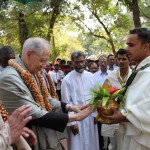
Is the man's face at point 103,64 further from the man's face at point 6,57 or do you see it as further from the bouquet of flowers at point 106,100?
the bouquet of flowers at point 106,100

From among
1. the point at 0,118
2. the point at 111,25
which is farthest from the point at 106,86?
the point at 111,25

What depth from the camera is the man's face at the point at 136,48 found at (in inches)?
128

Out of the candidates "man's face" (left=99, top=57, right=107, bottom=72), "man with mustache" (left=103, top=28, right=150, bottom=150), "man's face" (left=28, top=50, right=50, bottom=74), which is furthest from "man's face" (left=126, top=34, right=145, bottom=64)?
"man's face" (left=99, top=57, right=107, bottom=72)

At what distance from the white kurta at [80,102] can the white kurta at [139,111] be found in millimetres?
2027

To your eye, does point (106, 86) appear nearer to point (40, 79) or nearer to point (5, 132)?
point (40, 79)

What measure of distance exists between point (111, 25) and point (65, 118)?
19.0 meters

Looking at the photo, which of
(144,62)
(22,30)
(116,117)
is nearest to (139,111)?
(116,117)

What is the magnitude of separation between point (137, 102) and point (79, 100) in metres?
2.36

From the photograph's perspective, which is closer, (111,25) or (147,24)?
(111,25)

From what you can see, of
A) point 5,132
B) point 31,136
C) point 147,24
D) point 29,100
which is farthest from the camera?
point 147,24

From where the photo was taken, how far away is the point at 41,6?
16.3 m

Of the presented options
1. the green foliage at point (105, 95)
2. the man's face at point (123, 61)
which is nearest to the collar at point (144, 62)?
the green foliage at point (105, 95)

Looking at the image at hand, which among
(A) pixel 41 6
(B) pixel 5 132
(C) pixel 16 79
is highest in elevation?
(A) pixel 41 6

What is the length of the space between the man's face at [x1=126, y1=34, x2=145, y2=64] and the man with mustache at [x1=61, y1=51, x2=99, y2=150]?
200 centimetres
